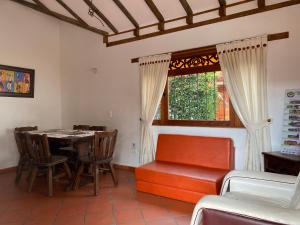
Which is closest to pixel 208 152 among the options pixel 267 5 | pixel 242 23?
pixel 242 23

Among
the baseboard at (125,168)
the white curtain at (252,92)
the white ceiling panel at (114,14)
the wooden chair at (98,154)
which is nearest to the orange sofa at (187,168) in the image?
the white curtain at (252,92)

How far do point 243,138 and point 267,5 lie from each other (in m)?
1.82

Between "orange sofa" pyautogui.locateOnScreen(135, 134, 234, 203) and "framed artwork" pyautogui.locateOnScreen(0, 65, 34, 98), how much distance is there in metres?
3.04

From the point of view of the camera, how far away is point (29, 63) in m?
4.95

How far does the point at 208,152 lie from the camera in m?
3.34

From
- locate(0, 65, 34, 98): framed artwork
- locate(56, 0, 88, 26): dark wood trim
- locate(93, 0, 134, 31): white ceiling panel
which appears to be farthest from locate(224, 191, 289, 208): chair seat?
locate(0, 65, 34, 98): framed artwork

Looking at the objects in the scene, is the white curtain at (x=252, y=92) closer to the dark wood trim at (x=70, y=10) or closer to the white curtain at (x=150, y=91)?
the white curtain at (x=150, y=91)

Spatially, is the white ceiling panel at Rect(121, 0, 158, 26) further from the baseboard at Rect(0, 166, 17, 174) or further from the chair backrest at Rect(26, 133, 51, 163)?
the baseboard at Rect(0, 166, 17, 174)

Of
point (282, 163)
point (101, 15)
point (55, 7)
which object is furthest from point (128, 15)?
point (282, 163)

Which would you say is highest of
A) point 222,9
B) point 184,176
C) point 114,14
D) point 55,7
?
point 55,7

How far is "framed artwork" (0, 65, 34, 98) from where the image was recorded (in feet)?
14.8

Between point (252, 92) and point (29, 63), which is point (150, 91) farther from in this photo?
point (29, 63)

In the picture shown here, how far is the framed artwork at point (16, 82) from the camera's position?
4.51 metres

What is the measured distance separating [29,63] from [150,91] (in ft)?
8.92
